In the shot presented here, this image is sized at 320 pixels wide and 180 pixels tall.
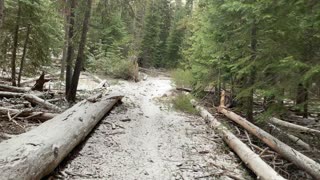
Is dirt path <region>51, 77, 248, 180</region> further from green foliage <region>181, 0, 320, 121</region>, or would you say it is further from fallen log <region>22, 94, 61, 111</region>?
green foliage <region>181, 0, 320, 121</region>

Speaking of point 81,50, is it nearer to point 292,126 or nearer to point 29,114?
point 29,114

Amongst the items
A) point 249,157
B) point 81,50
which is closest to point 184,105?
point 81,50

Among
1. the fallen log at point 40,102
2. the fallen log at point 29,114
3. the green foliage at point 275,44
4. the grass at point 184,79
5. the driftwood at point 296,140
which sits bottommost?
the driftwood at point 296,140

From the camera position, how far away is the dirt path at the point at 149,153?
5660mm

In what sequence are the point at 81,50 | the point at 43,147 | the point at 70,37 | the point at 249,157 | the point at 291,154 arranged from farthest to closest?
the point at 70,37
the point at 81,50
the point at 291,154
the point at 249,157
the point at 43,147

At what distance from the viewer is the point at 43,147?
16.6 ft

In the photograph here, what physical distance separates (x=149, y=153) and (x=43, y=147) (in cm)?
246

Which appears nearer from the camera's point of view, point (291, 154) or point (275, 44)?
point (291, 154)

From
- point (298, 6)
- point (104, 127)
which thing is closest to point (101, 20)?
point (104, 127)

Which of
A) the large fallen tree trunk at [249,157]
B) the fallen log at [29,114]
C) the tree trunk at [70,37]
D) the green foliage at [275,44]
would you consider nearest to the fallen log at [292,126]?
the green foliage at [275,44]

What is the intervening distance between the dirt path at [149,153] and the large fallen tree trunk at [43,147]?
11.7 inches

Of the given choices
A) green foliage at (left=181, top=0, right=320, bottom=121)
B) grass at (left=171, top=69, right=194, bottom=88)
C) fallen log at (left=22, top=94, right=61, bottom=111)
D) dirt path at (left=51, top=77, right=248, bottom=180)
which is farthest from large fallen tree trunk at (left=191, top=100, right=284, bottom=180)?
grass at (left=171, top=69, right=194, bottom=88)

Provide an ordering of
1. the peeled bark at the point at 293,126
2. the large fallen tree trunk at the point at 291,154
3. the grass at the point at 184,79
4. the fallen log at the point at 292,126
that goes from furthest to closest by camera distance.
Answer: the grass at the point at 184,79 < the fallen log at the point at 292,126 < the peeled bark at the point at 293,126 < the large fallen tree trunk at the point at 291,154

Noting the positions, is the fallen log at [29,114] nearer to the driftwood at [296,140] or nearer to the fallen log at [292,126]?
the driftwood at [296,140]
